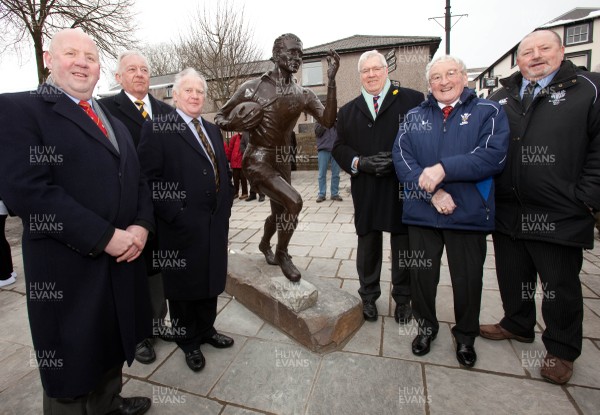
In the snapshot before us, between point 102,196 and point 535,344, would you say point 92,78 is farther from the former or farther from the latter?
point 535,344

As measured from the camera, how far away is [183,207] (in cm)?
225

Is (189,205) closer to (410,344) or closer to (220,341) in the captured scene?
(220,341)

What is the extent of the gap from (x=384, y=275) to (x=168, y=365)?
2.60m

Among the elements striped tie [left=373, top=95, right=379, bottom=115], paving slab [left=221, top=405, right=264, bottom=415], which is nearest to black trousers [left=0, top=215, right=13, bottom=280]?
paving slab [left=221, top=405, right=264, bottom=415]

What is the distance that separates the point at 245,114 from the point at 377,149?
115cm

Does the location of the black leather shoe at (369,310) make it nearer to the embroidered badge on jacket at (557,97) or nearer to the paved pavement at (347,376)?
the paved pavement at (347,376)

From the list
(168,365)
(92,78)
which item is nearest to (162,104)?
(92,78)

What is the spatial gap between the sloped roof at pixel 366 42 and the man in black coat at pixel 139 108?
25.4m

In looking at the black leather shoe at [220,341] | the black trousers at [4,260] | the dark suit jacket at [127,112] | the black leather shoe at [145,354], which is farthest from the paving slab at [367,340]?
the black trousers at [4,260]

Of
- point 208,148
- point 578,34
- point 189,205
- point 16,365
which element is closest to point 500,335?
point 189,205

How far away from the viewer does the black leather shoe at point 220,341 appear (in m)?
2.69

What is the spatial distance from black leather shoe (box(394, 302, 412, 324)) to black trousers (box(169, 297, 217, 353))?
64.2 inches

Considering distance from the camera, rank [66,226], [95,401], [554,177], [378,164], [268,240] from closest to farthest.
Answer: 1. [66,226]
2. [95,401]
3. [554,177]
4. [378,164]
5. [268,240]

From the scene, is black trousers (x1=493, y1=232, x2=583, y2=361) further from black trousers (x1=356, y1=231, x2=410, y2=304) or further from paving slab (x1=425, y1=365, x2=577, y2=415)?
black trousers (x1=356, y1=231, x2=410, y2=304)
